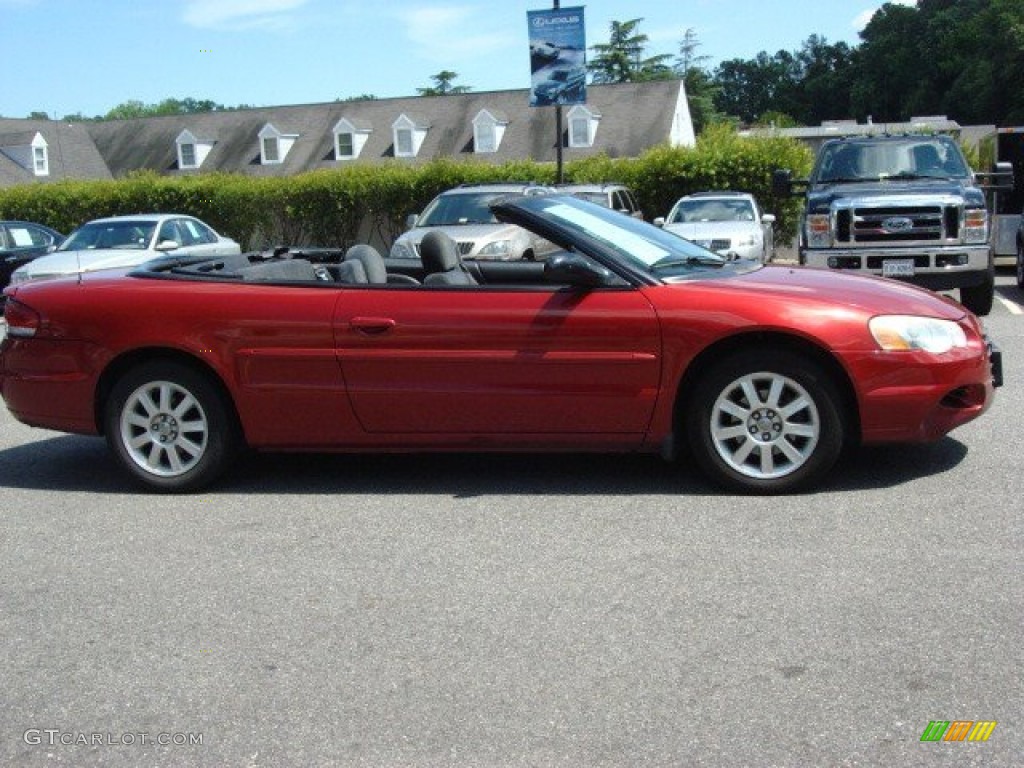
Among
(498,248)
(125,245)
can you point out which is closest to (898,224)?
(498,248)

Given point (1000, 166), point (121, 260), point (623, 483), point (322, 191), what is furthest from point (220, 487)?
point (322, 191)

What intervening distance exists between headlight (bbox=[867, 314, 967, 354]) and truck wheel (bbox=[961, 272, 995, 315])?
783 centimetres

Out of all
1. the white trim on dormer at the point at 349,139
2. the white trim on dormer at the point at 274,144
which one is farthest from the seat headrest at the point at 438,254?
the white trim on dormer at the point at 274,144

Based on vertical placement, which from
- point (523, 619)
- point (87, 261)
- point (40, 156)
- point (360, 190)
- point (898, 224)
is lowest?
point (523, 619)

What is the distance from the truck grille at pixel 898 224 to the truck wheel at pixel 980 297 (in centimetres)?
82

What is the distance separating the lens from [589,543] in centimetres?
501

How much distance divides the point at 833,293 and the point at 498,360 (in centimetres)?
166

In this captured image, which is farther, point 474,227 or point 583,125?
point 583,125

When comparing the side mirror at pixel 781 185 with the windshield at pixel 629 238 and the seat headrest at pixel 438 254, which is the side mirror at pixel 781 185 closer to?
the windshield at pixel 629 238

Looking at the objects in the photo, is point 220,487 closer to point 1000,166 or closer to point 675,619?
point 675,619

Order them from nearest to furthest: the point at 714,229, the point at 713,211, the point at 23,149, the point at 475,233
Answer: the point at 475,233
the point at 714,229
the point at 713,211
the point at 23,149

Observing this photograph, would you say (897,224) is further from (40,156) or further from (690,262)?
(40,156)

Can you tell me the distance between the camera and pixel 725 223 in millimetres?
18953

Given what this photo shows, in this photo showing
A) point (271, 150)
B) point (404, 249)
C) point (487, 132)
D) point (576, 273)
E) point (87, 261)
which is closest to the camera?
point (576, 273)
